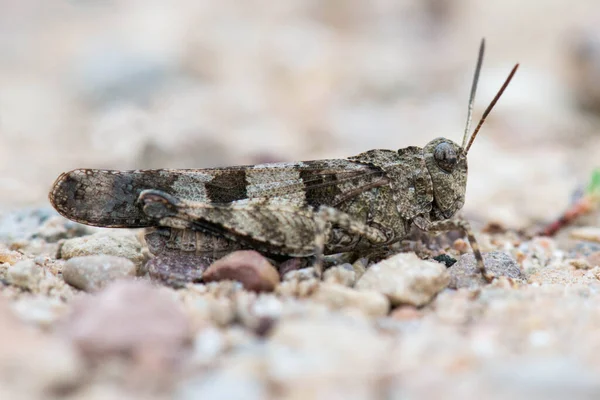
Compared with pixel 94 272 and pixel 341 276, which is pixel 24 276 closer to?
pixel 94 272

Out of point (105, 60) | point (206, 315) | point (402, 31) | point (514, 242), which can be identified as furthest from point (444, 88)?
point (206, 315)

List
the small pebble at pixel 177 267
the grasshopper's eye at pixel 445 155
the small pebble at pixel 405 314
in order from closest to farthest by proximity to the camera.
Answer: the small pebble at pixel 405 314
the small pebble at pixel 177 267
the grasshopper's eye at pixel 445 155

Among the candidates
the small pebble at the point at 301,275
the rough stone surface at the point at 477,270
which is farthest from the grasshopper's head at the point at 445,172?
the small pebble at the point at 301,275

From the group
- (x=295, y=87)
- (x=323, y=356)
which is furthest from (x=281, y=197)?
(x=295, y=87)

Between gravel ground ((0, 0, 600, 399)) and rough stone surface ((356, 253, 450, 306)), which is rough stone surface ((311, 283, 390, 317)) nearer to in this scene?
gravel ground ((0, 0, 600, 399))

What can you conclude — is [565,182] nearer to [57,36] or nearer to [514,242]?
[514,242]

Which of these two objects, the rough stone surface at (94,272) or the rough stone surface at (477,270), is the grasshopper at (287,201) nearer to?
the rough stone surface at (477,270)
